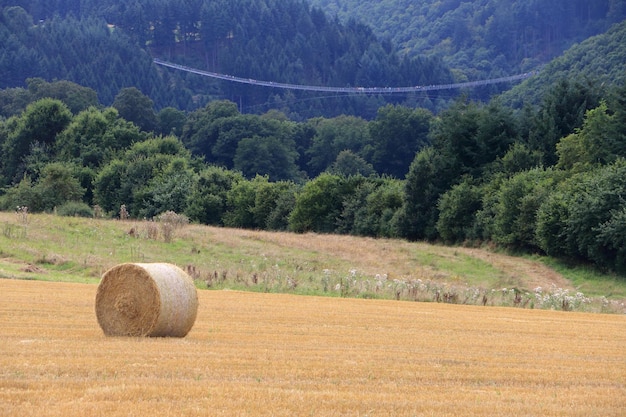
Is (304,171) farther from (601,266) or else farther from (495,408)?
(495,408)

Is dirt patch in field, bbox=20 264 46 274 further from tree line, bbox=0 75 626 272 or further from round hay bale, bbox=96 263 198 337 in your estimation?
tree line, bbox=0 75 626 272

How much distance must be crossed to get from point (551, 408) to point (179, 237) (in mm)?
41563

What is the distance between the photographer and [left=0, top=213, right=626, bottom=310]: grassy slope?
37.7 metres

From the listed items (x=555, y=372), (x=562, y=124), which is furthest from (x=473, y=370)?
(x=562, y=124)

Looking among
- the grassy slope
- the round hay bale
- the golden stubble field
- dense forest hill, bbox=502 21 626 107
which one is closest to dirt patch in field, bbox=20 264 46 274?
the grassy slope

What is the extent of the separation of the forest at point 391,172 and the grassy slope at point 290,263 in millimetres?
4356

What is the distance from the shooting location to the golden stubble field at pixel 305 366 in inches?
496

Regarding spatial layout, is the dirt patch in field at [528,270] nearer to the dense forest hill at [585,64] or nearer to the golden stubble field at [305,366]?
the golden stubble field at [305,366]

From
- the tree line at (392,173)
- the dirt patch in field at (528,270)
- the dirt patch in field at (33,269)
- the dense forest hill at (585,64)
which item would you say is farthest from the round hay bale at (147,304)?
the dense forest hill at (585,64)

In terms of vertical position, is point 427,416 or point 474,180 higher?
point 474,180

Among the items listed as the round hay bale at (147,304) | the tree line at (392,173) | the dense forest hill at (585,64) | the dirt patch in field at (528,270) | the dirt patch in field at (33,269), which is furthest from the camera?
the dense forest hill at (585,64)

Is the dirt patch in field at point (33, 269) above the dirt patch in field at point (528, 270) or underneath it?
underneath

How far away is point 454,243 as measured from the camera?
7244 centimetres

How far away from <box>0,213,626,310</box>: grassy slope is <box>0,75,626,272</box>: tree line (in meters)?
3.91
